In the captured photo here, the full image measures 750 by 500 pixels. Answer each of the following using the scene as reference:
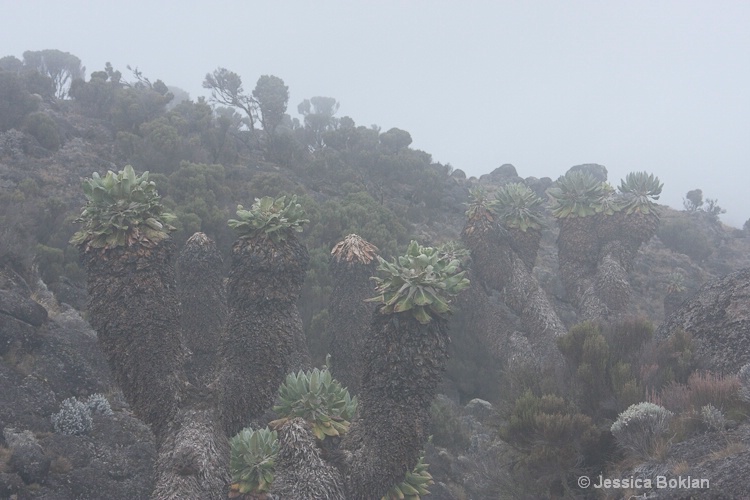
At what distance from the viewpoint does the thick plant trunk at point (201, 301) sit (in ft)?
47.2

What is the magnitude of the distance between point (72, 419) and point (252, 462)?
18.6 feet

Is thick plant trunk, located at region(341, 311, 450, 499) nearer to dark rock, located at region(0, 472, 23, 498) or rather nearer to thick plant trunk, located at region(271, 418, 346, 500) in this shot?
thick plant trunk, located at region(271, 418, 346, 500)

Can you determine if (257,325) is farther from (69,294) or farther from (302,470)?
(69,294)

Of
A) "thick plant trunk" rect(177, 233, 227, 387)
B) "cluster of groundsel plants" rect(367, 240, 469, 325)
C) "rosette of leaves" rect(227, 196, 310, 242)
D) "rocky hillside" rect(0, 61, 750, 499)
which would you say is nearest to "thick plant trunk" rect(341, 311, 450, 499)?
"cluster of groundsel plants" rect(367, 240, 469, 325)

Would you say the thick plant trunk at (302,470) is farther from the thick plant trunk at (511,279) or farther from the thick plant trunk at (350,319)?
the thick plant trunk at (511,279)

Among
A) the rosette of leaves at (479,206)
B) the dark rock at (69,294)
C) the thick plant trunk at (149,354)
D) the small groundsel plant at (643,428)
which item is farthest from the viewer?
the rosette of leaves at (479,206)

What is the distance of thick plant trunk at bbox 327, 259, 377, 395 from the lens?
55.9 feet

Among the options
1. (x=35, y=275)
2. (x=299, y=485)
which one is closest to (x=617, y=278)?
(x=299, y=485)

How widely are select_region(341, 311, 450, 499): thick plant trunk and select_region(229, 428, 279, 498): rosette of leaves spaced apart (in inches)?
57.4

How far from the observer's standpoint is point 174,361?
10.8 metres

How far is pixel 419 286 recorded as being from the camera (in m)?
10.0

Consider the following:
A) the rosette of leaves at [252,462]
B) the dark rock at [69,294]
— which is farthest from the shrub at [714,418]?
the dark rock at [69,294]

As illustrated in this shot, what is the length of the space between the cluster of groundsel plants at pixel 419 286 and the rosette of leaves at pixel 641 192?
17.4 meters

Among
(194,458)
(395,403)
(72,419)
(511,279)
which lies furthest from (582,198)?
(72,419)
